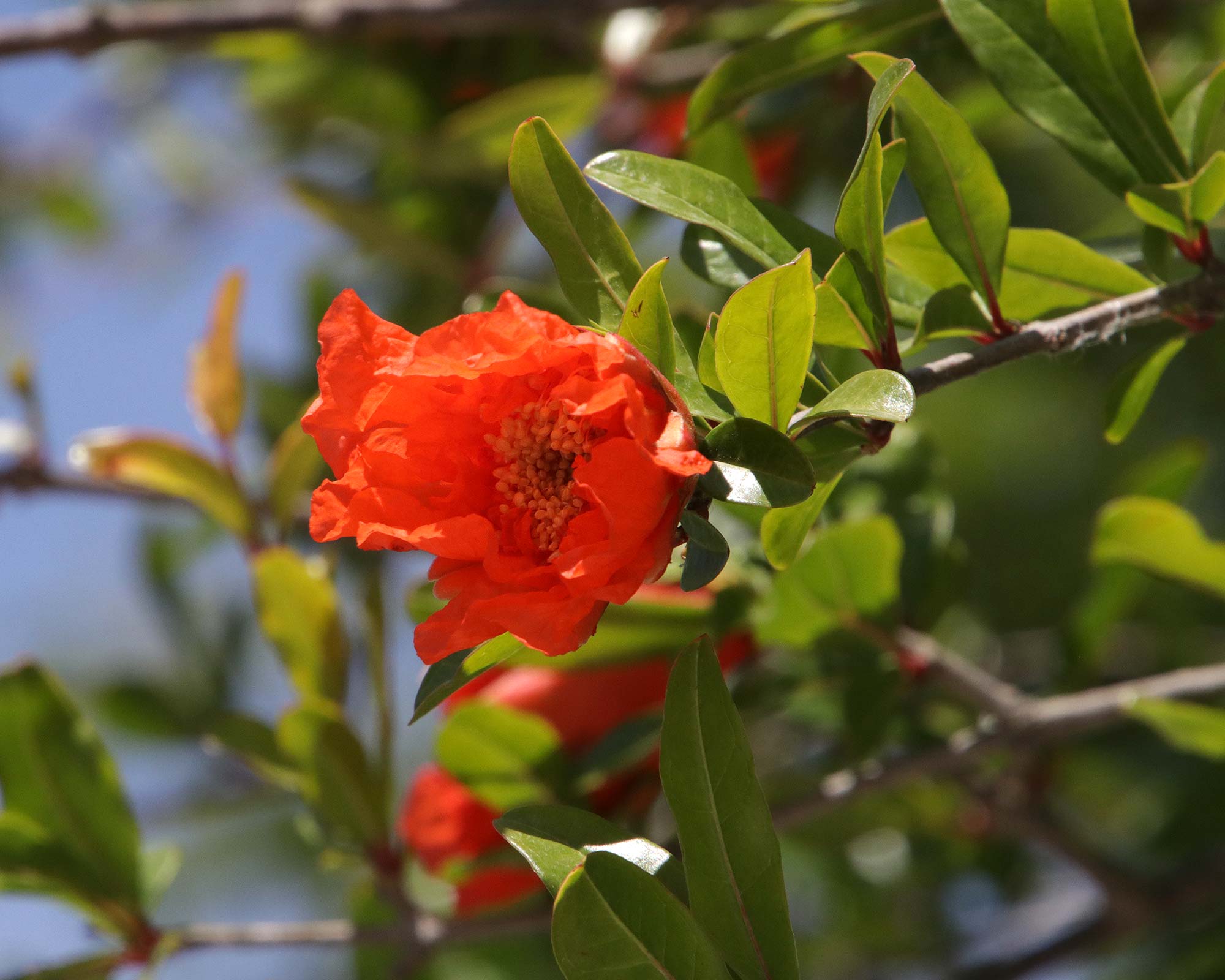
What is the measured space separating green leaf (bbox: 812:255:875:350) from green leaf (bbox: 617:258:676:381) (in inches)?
4.2

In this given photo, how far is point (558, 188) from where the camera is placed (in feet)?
2.40

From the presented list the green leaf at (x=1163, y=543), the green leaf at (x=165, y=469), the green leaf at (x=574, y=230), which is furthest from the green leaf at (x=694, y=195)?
the green leaf at (x=165, y=469)

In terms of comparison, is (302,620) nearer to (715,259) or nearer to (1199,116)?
Answer: (715,259)

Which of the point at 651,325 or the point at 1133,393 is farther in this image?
the point at 1133,393

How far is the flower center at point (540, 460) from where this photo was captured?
674 mm

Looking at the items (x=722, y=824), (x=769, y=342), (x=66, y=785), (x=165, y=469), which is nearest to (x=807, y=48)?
(x=769, y=342)

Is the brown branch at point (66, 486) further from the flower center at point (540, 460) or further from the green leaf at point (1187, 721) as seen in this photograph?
the green leaf at point (1187, 721)

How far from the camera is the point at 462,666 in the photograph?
2.30ft

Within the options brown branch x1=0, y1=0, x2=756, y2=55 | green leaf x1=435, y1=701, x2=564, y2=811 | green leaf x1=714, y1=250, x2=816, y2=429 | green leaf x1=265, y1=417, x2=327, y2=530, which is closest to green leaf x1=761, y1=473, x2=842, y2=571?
green leaf x1=714, y1=250, x2=816, y2=429

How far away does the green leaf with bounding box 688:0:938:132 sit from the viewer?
958 mm

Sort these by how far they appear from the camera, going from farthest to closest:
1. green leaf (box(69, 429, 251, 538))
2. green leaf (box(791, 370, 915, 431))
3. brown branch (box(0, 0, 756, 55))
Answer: brown branch (box(0, 0, 756, 55)), green leaf (box(69, 429, 251, 538)), green leaf (box(791, 370, 915, 431))

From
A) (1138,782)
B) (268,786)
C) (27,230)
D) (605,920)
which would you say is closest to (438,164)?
(268,786)

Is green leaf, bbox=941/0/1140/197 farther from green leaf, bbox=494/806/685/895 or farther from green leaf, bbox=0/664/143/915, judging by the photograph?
green leaf, bbox=0/664/143/915

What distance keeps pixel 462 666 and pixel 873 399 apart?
290 mm
